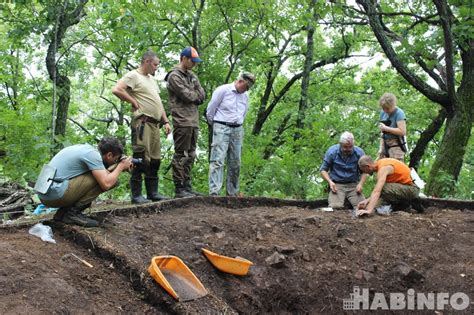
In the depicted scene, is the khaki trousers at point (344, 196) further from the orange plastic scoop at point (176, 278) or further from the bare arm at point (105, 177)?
the bare arm at point (105, 177)

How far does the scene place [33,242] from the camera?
4.54 metres

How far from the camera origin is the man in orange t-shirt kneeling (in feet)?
22.2

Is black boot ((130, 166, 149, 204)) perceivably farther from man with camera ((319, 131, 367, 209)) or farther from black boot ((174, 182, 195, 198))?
man with camera ((319, 131, 367, 209))

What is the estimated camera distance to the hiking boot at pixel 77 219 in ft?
16.3

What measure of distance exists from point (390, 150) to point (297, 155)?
3.79 meters

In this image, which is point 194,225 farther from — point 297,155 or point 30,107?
point 30,107

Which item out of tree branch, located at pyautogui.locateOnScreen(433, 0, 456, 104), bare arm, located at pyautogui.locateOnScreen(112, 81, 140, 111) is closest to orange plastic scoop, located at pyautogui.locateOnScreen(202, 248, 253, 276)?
bare arm, located at pyautogui.locateOnScreen(112, 81, 140, 111)

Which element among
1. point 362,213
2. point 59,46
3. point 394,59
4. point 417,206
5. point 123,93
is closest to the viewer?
point 123,93

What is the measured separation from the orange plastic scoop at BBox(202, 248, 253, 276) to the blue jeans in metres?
2.15

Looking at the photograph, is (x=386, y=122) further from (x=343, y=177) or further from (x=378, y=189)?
(x=378, y=189)

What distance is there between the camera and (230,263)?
4.88 meters

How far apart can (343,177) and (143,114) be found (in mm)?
3115

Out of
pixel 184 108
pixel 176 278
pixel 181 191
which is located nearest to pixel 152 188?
pixel 181 191

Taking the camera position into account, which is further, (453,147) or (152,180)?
(453,147)
